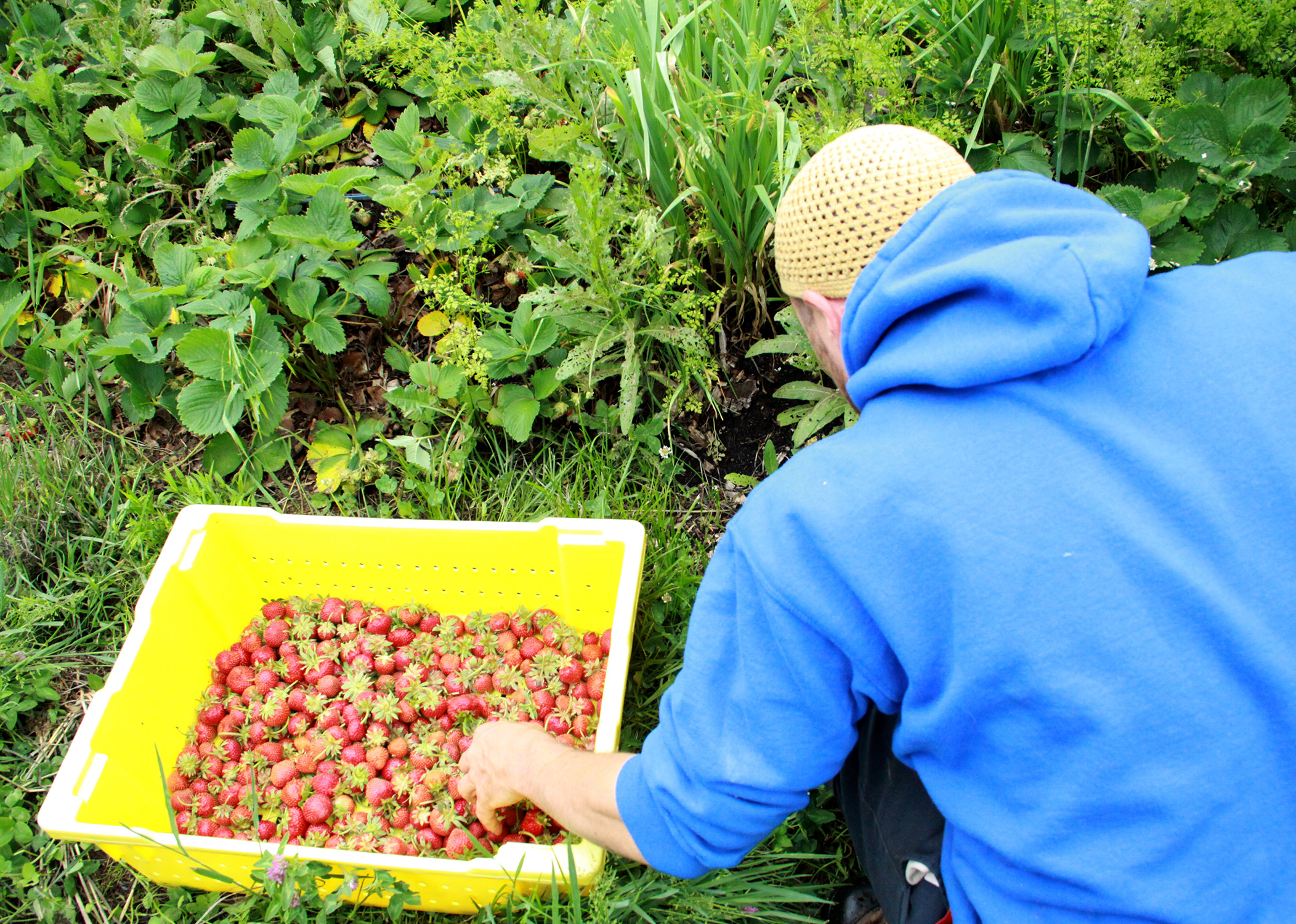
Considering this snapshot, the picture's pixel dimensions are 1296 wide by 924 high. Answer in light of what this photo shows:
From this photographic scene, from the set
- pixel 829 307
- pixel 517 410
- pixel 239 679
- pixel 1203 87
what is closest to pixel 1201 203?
pixel 1203 87

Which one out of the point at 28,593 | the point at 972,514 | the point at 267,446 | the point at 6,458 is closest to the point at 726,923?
the point at 972,514

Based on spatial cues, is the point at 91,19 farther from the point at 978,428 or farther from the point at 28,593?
the point at 978,428

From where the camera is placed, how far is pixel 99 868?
180cm

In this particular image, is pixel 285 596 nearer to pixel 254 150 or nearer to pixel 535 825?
pixel 535 825

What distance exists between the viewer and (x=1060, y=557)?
2.77 feet

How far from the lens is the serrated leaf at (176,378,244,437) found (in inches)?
83.4

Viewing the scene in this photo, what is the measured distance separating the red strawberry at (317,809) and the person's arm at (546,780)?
0.29 metres

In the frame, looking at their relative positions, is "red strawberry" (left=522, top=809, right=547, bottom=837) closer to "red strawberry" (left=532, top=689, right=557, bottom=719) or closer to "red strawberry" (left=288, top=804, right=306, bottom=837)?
"red strawberry" (left=532, top=689, right=557, bottom=719)

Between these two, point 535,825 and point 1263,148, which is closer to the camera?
point 535,825

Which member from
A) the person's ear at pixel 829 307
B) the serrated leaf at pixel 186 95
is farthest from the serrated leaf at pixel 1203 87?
the serrated leaf at pixel 186 95

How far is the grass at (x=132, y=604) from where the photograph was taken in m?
1.62

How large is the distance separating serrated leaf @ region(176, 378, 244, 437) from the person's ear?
4.87 ft

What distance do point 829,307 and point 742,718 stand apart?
541mm

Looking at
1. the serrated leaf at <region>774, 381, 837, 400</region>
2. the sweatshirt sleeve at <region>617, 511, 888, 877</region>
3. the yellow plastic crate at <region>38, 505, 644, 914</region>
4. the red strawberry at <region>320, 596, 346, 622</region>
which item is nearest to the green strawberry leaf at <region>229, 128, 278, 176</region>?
the yellow plastic crate at <region>38, 505, 644, 914</region>
